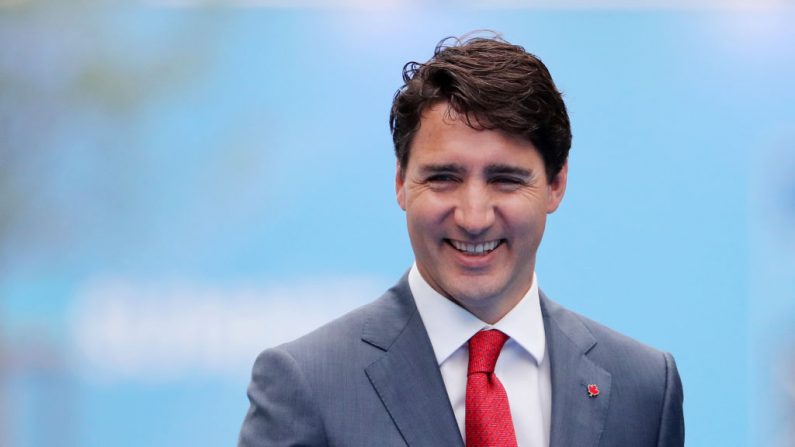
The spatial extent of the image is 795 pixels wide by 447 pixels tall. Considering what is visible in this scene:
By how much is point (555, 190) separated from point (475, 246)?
351mm

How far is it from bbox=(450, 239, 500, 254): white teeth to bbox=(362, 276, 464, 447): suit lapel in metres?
0.23

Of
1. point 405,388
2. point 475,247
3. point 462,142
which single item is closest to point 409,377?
point 405,388

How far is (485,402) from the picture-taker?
262 centimetres

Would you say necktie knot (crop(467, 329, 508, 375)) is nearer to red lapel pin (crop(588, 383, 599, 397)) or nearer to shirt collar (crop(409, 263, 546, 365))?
shirt collar (crop(409, 263, 546, 365))

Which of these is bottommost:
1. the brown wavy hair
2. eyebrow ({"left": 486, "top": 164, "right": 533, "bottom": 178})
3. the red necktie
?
the red necktie

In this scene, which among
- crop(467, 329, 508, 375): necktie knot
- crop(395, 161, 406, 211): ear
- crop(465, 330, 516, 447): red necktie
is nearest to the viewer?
crop(465, 330, 516, 447): red necktie

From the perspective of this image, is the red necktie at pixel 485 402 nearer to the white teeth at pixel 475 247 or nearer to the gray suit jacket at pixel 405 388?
the gray suit jacket at pixel 405 388

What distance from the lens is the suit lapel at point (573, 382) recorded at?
106 inches

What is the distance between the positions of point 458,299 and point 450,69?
0.56 metres

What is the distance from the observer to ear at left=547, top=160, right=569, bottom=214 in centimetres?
288

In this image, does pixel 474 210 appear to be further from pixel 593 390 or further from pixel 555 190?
pixel 593 390

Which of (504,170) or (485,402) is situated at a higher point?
(504,170)

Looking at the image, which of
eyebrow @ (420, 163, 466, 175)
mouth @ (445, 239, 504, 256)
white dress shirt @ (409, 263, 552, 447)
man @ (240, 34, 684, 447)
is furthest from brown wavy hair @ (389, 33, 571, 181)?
white dress shirt @ (409, 263, 552, 447)

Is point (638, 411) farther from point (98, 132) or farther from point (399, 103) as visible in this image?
point (98, 132)
